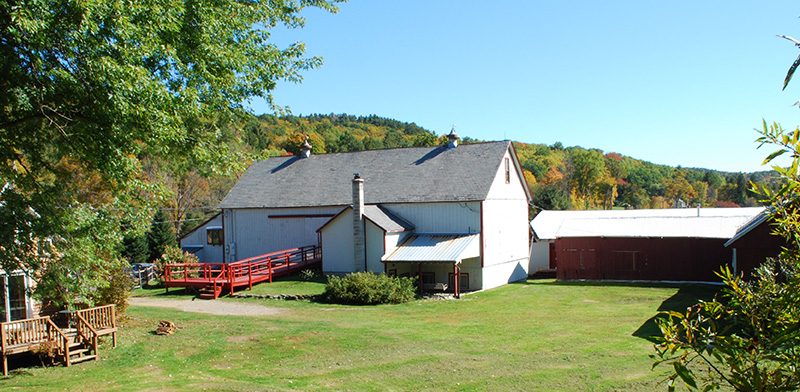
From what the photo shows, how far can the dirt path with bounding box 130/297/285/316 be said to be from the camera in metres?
23.7

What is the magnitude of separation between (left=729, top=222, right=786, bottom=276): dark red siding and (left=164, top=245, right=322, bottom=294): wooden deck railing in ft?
66.4

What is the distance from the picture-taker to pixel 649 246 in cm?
3120

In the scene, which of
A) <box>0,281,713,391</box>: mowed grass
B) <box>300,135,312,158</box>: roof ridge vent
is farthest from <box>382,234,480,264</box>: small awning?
<box>300,135,312,158</box>: roof ridge vent

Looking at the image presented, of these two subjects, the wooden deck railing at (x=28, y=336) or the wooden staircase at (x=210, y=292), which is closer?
the wooden deck railing at (x=28, y=336)

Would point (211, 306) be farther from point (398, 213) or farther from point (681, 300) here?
point (681, 300)

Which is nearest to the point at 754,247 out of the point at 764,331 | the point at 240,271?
the point at 240,271

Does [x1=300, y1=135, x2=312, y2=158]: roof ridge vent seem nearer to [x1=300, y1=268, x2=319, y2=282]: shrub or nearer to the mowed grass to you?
[x1=300, y1=268, x2=319, y2=282]: shrub

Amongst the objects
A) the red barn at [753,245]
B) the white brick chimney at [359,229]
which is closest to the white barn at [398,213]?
the white brick chimney at [359,229]

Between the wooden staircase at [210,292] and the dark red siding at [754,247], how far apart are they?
22503 millimetres

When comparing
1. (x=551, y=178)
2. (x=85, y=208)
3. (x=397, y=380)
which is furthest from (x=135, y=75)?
(x=551, y=178)

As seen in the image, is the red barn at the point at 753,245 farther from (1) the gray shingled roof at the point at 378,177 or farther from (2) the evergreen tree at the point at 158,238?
(2) the evergreen tree at the point at 158,238

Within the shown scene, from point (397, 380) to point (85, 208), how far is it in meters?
7.31

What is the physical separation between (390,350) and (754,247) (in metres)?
17.0

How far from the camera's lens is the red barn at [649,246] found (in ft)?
98.5
